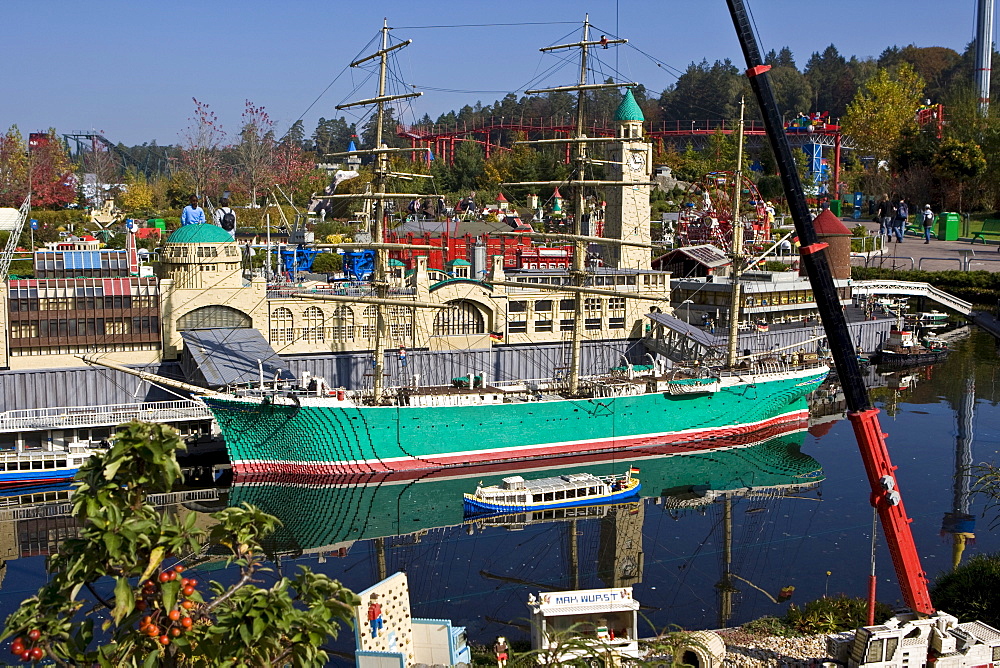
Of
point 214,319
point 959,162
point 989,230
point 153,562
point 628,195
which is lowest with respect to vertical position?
point 214,319

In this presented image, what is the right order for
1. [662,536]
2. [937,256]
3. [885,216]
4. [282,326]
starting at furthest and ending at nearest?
[885,216]
[937,256]
[282,326]
[662,536]

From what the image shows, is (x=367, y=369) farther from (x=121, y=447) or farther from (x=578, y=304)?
(x=121, y=447)

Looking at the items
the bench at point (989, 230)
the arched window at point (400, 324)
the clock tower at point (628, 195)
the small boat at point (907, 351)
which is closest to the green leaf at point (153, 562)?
the arched window at point (400, 324)

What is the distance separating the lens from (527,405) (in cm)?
3994

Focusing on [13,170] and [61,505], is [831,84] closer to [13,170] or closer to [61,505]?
[13,170]

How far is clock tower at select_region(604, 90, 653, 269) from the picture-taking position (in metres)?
55.9

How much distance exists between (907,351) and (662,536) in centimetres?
3268

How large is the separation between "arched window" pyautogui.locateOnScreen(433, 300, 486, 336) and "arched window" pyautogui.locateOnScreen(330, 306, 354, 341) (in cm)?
411

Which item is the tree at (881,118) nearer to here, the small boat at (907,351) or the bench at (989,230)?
the bench at (989,230)

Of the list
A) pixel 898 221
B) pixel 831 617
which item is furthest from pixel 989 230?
pixel 831 617

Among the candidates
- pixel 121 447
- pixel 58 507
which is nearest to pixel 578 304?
pixel 58 507

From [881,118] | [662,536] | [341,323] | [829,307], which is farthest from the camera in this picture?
[881,118]

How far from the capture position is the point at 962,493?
34469 mm

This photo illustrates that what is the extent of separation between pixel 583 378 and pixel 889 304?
98.9 feet
